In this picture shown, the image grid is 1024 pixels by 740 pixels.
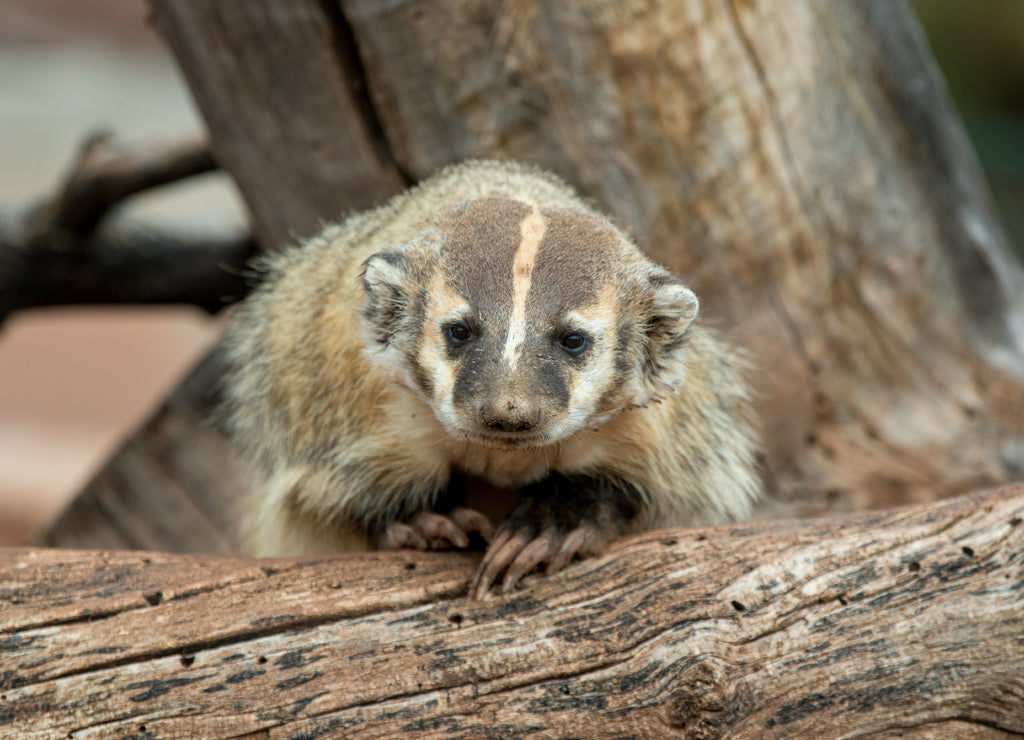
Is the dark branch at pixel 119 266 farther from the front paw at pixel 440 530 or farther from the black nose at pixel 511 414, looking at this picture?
the black nose at pixel 511 414

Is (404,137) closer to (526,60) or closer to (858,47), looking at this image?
(526,60)

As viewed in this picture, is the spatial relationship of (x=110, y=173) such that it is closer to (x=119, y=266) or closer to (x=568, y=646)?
(x=119, y=266)

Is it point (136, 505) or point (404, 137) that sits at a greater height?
point (404, 137)

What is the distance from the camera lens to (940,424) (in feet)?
17.0

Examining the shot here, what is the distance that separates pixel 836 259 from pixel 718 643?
2483 millimetres

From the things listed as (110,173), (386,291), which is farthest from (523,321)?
(110,173)

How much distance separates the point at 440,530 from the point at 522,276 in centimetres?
95

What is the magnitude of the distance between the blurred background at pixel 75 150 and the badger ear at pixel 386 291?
5.67 m

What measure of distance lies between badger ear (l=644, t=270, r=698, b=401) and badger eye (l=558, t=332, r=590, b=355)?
0.98ft

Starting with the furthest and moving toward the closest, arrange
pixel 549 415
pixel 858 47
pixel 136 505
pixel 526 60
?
pixel 136 505, pixel 858 47, pixel 526 60, pixel 549 415

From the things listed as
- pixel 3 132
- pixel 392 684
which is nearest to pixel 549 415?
pixel 392 684

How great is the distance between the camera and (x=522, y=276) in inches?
118

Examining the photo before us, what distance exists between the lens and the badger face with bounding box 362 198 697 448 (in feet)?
9.44

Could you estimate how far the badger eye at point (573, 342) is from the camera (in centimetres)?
298
